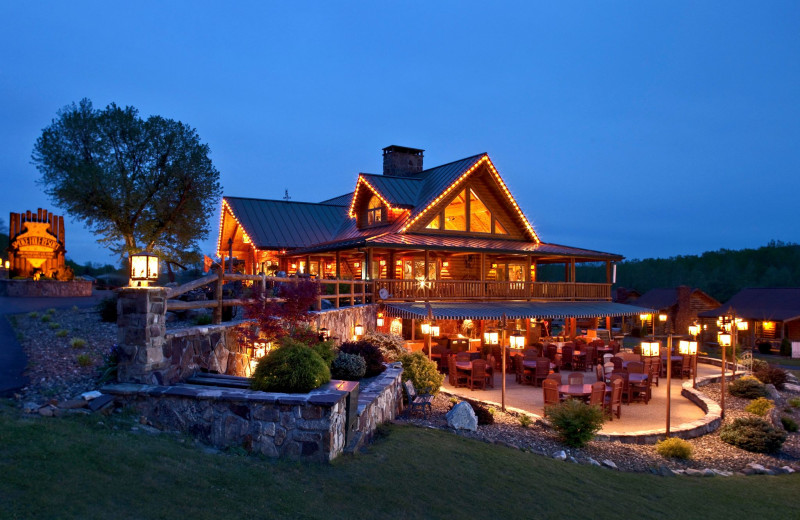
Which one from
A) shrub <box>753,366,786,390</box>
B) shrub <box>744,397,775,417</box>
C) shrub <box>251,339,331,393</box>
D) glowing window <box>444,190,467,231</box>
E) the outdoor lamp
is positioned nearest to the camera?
shrub <box>251,339,331,393</box>

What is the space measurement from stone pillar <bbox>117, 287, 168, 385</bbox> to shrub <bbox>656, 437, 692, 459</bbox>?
397 inches

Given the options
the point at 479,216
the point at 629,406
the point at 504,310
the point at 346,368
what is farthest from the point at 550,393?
the point at 479,216

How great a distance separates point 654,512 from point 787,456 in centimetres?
743

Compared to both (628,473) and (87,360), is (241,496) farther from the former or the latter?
(628,473)

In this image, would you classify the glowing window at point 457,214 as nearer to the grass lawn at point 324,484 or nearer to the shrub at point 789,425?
the shrub at point 789,425

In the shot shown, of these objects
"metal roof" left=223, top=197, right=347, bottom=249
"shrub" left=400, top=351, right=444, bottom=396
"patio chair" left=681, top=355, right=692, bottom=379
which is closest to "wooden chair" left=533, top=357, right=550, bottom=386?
"shrub" left=400, top=351, right=444, bottom=396

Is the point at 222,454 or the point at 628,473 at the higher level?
the point at 222,454

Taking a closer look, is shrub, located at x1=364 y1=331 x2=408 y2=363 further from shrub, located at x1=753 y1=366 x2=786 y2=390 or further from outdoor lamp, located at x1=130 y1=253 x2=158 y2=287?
shrub, located at x1=753 y1=366 x2=786 y2=390

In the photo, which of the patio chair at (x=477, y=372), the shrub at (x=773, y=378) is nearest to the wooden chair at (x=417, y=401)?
the patio chair at (x=477, y=372)

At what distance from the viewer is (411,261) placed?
93.3ft

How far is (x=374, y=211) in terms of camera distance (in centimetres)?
2827

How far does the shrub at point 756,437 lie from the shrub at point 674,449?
2.26 meters

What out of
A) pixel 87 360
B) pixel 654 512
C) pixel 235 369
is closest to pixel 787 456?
pixel 654 512

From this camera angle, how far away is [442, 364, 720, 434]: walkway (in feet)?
44.2
